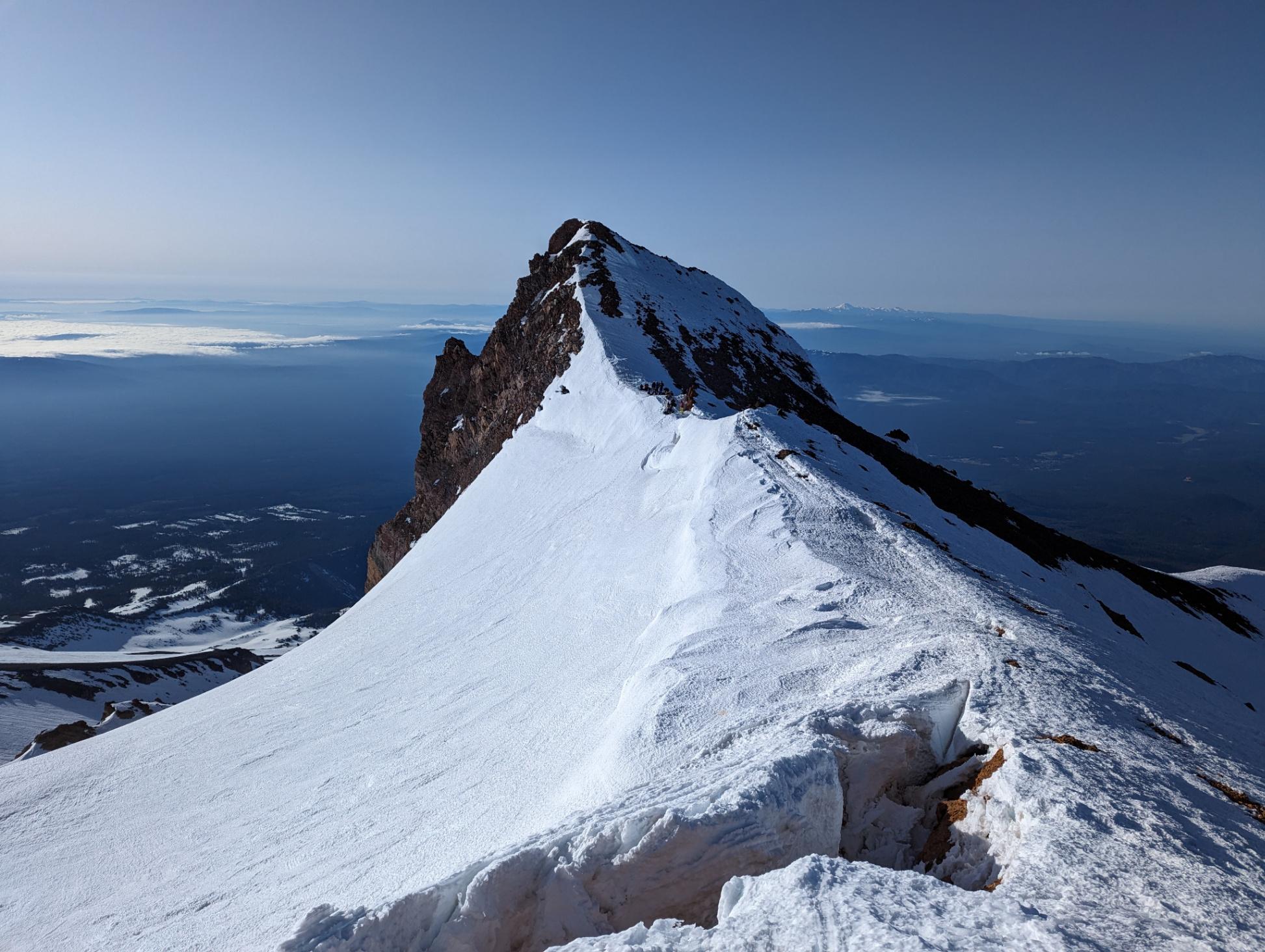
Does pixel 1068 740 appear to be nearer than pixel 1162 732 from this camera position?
Yes

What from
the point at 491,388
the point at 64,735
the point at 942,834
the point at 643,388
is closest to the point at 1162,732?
the point at 942,834

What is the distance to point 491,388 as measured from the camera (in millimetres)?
40281

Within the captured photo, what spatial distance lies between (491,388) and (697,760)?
36234mm

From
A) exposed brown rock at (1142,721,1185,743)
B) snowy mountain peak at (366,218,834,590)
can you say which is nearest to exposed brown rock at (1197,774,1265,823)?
exposed brown rock at (1142,721,1185,743)

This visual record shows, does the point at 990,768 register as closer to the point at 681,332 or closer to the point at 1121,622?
the point at 1121,622

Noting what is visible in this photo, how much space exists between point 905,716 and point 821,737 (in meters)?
1.12

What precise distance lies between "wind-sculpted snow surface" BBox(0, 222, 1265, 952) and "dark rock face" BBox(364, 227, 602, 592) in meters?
13.8

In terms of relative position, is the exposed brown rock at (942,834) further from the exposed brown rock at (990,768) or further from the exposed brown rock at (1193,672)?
the exposed brown rock at (1193,672)

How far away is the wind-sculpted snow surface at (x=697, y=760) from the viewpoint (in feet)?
15.4

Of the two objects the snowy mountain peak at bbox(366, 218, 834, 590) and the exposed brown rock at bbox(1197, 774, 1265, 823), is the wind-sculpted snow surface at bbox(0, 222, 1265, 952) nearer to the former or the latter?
the exposed brown rock at bbox(1197, 774, 1265, 823)

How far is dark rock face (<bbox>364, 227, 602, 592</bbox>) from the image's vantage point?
33.6 meters

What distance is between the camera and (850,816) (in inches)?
235

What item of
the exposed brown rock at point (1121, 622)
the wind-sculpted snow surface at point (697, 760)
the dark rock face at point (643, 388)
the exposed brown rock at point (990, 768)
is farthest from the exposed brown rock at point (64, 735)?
the exposed brown rock at point (1121, 622)

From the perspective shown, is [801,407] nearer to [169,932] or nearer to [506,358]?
[506,358]
